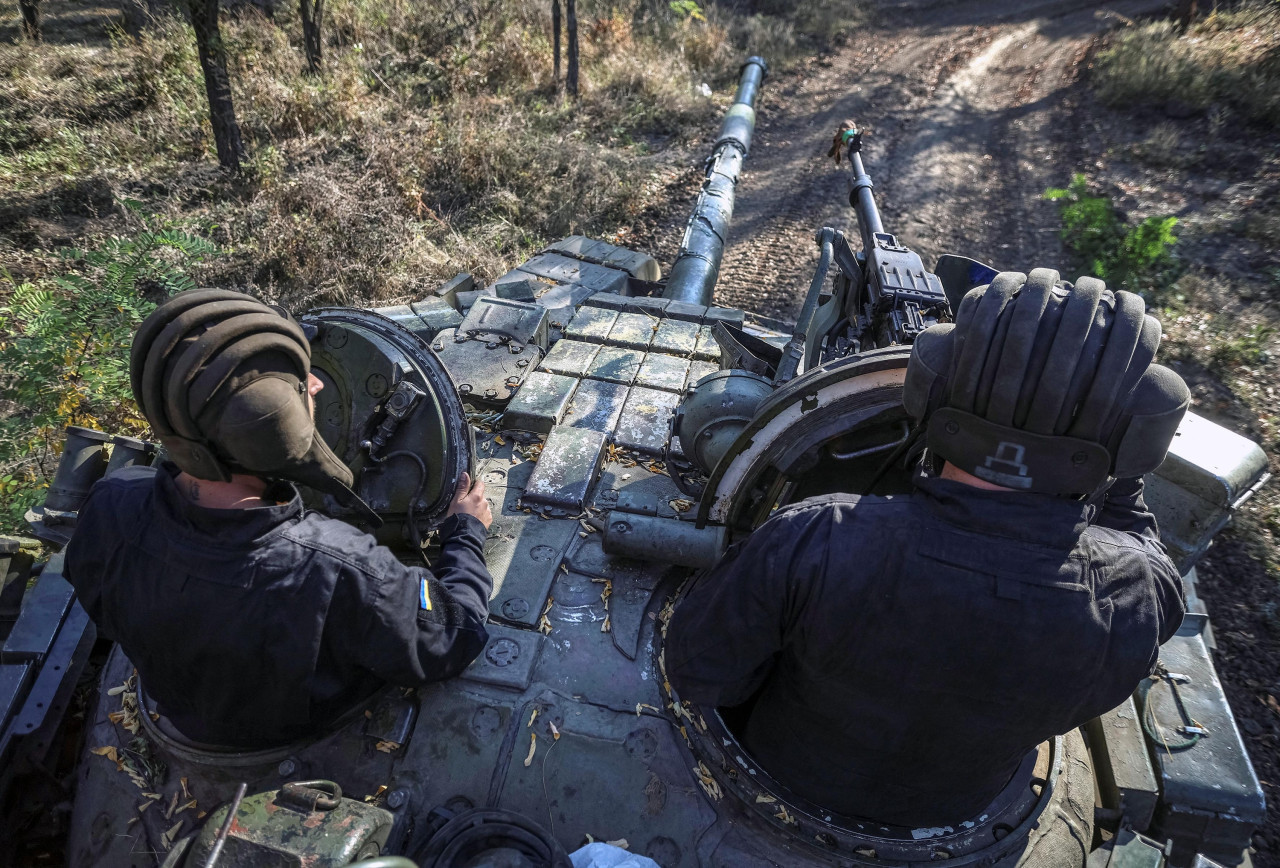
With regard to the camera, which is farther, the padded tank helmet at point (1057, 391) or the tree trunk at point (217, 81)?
the tree trunk at point (217, 81)

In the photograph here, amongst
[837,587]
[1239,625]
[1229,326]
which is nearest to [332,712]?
[837,587]

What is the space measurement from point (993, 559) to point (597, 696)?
1427mm

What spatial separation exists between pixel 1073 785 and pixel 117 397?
216 inches

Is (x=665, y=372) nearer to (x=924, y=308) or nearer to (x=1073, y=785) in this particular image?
(x=924, y=308)

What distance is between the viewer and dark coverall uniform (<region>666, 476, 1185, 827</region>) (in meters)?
1.84

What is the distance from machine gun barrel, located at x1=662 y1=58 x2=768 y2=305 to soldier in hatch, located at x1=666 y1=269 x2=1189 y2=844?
4.30m

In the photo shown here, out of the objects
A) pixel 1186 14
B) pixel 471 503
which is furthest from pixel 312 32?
pixel 1186 14

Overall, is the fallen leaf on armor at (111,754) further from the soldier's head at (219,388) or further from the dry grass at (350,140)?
the dry grass at (350,140)

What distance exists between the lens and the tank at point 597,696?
7.80ft

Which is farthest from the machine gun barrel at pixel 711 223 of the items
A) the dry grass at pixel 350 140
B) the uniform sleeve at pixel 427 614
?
the uniform sleeve at pixel 427 614

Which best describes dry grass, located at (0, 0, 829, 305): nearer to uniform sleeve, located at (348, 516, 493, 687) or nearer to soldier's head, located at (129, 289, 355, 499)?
uniform sleeve, located at (348, 516, 493, 687)

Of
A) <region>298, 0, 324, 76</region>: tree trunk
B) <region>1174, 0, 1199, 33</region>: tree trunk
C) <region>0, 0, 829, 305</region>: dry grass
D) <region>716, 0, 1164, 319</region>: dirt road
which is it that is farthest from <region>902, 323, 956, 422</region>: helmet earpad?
<region>1174, 0, 1199, 33</region>: tree trunk

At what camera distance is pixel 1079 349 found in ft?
5.72

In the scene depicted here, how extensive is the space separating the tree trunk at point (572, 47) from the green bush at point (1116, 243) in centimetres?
693
